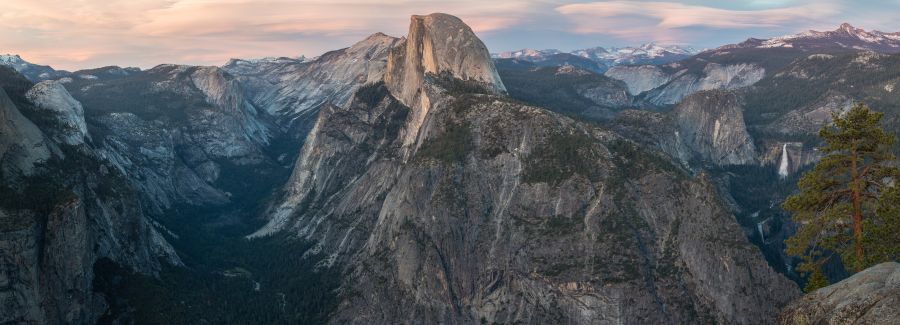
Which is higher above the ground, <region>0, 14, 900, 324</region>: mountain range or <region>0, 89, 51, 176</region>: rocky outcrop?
<region>0, 89, 51, 176</region>: rocky outcrop

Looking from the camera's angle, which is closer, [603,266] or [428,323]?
[603,266]

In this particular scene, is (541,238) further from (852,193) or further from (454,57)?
(454,57)

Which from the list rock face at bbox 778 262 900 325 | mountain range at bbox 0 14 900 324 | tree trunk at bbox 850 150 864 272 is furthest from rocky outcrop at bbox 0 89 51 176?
tree trunk at bbox 850 150 864 272

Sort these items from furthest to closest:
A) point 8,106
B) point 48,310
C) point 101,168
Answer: point 101,168 → point 8,106 → point 48,310

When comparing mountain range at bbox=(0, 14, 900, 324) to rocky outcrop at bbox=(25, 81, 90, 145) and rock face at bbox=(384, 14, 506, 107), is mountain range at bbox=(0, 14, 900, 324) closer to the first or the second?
rocky outcrop at bbox=(25, 81, 90, 145)

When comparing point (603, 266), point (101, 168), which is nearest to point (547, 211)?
point (603, 266)

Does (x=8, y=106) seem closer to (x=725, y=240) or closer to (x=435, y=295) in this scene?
(x=435, y=295)
